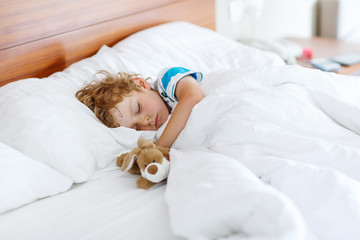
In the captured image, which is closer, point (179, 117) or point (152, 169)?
point (152, 169)

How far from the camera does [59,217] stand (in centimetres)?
86

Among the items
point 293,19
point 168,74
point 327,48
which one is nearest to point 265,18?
point 293,19

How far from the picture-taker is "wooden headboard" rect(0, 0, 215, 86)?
125cm

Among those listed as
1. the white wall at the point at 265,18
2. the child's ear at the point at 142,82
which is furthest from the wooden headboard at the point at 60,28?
the white wall at the point at 265,18

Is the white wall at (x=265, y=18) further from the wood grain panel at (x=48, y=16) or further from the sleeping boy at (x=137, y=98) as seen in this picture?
the sleeping boy at (x=137, y=98)

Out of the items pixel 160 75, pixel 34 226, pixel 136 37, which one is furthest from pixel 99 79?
pixel 34 226

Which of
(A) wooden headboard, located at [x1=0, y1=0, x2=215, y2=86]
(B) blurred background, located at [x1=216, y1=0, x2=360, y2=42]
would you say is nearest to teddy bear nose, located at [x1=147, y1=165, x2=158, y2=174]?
(A) wooden headboard, located at [x1=0, y1=0, x2=215, y2=86]

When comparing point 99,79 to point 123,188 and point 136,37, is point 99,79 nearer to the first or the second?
point 136,37

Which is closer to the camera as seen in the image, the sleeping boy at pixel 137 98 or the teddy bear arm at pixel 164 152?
the teddy bear arm at pixel 164 152

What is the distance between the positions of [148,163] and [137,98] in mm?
320

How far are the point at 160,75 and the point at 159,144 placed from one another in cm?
29

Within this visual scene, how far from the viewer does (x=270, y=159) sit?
2.76 ft

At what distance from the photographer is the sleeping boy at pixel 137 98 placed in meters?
1.16

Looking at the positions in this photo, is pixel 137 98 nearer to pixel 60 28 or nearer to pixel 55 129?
pixel 55 129
